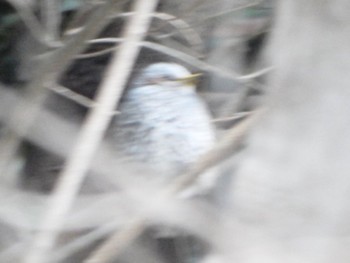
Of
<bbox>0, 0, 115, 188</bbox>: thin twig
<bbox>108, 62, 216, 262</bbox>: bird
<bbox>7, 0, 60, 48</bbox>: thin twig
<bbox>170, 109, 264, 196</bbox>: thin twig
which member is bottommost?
<bbox>170, 109, 264, 196</bbox>: thin twig

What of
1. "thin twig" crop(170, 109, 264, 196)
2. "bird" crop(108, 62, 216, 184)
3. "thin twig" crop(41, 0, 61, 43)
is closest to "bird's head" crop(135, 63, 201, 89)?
"bird" crop(108, 62, 216, 184)

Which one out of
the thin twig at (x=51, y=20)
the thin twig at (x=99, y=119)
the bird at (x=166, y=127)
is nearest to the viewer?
the thin twig at (x=99, y=119)

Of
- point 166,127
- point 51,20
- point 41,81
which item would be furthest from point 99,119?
point 166,127

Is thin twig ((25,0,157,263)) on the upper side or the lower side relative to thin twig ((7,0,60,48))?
Answer: lower

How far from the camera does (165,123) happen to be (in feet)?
5.63

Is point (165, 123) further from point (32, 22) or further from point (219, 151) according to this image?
point (219, 151)

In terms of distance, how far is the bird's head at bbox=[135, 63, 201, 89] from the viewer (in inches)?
65.2

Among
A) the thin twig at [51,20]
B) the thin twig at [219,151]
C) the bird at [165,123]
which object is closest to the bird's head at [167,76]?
the bird at [165,123]

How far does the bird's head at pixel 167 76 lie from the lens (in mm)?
1657

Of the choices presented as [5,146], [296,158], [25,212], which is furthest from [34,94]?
[296,158]

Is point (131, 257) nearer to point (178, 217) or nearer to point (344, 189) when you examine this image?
point (178, 217)

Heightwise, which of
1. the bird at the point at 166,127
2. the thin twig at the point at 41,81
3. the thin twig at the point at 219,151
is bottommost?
the thin twig at the point at 219,151

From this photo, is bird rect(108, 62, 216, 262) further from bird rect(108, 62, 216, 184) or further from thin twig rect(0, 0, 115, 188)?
thin twig rect(0, 0, 115, 188)

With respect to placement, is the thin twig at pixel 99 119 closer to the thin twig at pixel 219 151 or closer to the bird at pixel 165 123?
the thin twig at pixel 219 151
